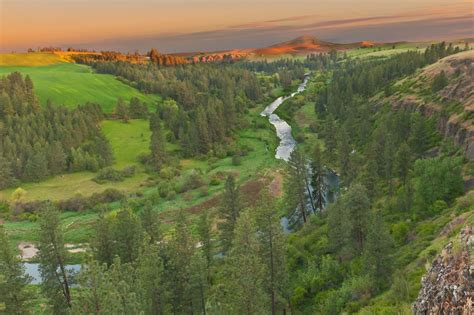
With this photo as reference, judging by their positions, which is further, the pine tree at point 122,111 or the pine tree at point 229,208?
the pine tree at point 122,111

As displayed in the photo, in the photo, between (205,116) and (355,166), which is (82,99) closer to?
(205,116)

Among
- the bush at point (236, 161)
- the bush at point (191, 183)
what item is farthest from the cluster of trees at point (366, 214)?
the bush at point (236, 161)

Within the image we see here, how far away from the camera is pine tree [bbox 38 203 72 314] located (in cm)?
4022

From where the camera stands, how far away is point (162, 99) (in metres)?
198

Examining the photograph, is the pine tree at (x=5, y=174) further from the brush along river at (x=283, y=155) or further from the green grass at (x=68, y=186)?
the brush along river at (x=283, y=155)

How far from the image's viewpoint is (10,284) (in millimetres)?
36125

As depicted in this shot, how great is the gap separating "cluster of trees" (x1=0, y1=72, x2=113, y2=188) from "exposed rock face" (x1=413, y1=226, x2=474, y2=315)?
10106cm

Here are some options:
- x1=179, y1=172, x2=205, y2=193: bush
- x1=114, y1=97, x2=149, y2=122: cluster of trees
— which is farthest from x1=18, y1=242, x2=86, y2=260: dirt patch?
x1=114, y1=97, x2=149, y2=122: cluster of trees

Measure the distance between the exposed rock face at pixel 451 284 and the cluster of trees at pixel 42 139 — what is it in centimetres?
10106

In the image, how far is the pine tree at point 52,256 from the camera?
132 feet

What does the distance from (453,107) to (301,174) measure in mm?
42626

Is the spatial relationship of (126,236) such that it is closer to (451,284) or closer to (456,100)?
(451,284)

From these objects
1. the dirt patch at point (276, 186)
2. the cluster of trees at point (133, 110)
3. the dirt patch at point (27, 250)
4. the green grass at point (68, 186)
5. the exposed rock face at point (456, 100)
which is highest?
the exposed rock face at point (456, 100)

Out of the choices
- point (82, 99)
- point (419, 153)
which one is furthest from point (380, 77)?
point (82, 99)
